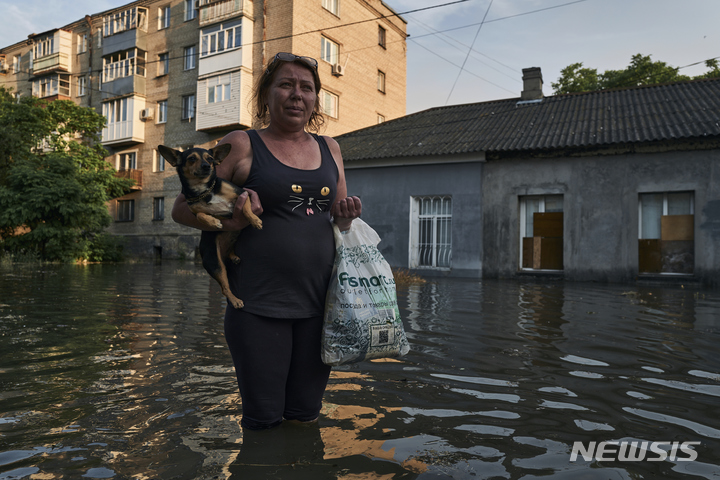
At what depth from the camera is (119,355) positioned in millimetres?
4918

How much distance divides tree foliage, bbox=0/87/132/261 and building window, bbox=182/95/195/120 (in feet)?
18.3

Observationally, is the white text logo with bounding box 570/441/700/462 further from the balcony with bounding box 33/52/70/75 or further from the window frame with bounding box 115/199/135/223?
the balcony with bounding box 33/52/70/75

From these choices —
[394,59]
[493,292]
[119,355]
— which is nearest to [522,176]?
[493,292]

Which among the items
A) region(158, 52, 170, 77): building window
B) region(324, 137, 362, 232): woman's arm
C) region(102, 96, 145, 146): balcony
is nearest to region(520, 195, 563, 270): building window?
region(324, 137, 362, 232): woman's arm

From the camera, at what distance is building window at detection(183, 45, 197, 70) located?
2980 centimetres

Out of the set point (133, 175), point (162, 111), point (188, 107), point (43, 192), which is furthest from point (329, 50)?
point (43, 192)

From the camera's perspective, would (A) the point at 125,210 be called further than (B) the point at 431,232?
Yes

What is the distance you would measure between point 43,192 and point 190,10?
45.5ft

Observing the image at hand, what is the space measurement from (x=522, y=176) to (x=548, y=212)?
1.36 meters

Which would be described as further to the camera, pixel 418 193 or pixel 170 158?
pixel 418 193

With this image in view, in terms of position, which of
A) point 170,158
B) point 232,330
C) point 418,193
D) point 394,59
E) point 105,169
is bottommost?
point 232,330

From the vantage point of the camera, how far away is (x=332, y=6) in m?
28.2

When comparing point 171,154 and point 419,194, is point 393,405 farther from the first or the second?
point 419,194

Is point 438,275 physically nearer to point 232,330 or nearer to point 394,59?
point 232,330
